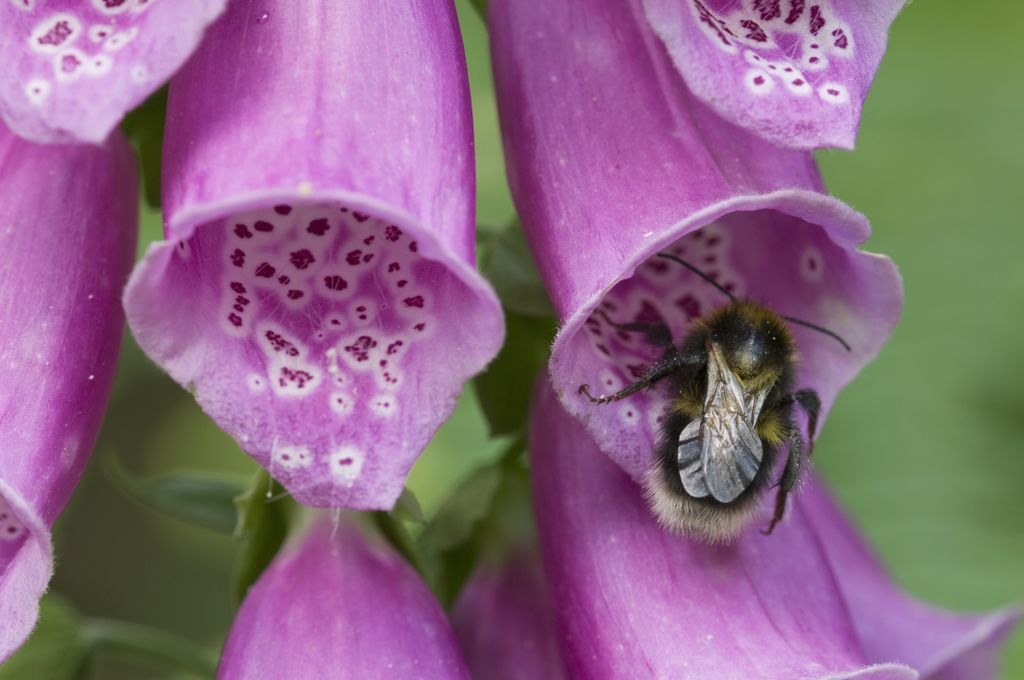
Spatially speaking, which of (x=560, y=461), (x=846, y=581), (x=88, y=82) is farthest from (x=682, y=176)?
(x=846, y=581)

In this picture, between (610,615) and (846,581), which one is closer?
(610,615)

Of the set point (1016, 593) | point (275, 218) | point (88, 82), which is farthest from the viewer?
point (1016, 593)

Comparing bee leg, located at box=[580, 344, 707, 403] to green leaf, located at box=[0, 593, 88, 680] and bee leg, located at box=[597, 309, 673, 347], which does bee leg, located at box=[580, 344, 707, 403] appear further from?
green leaf, located at box=[0, 593, 88, 680]

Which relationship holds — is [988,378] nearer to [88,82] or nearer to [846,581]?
[846,581]

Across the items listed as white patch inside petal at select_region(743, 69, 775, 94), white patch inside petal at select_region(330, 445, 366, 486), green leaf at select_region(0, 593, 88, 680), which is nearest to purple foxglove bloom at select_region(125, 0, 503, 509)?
white patch inside petal at select_region(330, 445, 366, 486)

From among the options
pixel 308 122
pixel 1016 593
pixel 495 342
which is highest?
pixel 308 122

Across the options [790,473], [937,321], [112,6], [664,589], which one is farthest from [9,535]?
[937,321]
